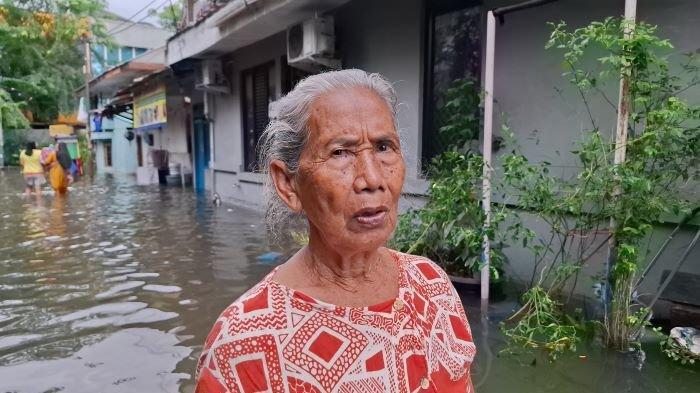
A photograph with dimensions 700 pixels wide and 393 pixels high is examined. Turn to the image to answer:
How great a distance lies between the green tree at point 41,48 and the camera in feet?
68.9

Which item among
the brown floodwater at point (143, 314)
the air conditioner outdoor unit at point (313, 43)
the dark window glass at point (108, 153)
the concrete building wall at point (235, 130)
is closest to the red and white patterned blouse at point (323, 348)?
the brown floodwater at point (143, 314)

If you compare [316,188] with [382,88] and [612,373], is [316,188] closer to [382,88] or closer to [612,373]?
[382,88]

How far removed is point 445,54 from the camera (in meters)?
5.68

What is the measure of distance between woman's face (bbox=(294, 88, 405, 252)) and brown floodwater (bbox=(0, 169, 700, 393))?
225 cm

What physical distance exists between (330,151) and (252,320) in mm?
400

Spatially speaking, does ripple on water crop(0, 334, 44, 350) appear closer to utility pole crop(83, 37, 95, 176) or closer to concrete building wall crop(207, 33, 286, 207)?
concrete building wall crop(207, 33, 286, 207)

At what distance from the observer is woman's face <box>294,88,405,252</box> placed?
1135 millimetres

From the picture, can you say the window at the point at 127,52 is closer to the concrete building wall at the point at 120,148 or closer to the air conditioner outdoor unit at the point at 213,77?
the concrete building wall at the point at 120,148

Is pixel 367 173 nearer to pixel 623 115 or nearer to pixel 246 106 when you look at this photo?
pixel 623 115

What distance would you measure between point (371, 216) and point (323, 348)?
30 centimetres

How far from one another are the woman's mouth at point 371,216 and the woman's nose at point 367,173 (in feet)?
0.15

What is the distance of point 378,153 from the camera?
3.87ft

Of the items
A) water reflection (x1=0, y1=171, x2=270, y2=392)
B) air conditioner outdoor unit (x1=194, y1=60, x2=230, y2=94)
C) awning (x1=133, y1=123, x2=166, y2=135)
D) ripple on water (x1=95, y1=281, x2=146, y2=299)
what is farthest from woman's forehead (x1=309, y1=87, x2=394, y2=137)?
awning (x1=133, y1=123, x2=166, y2=135)

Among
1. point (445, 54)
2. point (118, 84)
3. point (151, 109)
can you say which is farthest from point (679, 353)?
point (118, 84)
